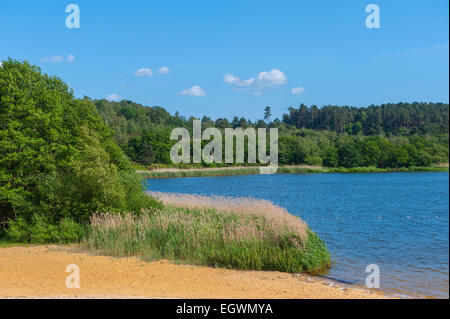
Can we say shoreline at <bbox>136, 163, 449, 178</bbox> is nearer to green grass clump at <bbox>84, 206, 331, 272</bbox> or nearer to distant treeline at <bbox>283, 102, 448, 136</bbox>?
distant treeline at <bbox>283, 102, 448, 136</bbox>

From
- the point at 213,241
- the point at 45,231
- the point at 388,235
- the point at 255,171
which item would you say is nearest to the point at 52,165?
the point at 45,231

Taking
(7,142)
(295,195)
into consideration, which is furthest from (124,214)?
(295,195)

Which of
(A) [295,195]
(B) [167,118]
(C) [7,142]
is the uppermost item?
(B) [167,118]

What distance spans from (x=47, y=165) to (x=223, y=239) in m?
8.50

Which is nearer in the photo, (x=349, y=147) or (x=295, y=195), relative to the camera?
(x=295, y=195)

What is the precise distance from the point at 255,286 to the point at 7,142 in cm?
1158

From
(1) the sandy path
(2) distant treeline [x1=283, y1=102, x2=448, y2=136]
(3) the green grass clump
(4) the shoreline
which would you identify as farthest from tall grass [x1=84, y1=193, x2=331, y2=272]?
(2) distant treeline [x1=283, y1=102, x2=448, y2=136]

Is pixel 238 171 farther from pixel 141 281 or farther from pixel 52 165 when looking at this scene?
pixel 141 281

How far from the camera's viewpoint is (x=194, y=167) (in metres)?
80.4

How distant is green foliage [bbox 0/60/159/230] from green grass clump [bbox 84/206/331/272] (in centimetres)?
126

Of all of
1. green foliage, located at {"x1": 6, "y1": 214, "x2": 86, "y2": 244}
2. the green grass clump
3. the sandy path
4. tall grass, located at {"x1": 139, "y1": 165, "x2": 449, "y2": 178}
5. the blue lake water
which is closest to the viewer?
the sandy path

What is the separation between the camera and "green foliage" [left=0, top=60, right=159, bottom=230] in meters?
15.8

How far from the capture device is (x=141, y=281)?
10.2 meters
